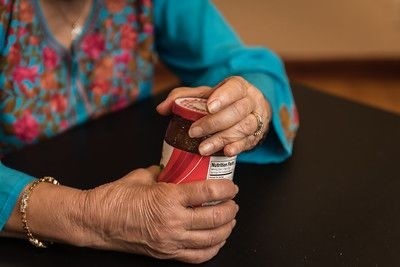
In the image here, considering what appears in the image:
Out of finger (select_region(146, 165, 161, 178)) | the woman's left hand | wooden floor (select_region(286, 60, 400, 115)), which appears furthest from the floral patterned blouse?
wooden floor (select_region(286, 60, 400, 115))

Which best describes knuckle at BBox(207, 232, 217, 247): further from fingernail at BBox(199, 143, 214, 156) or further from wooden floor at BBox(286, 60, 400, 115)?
wooden floor at BBox(286, 60, 400, 115)

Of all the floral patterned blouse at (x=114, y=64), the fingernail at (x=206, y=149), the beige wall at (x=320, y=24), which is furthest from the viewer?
the beige wall at (x=320, y=24)

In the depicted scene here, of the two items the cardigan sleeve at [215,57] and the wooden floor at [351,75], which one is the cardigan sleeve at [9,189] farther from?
the wooden floor at [351,75]

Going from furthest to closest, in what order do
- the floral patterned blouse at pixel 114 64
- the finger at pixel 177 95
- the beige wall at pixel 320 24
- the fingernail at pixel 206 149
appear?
the beige wall at pixel 320 24
the floral patterned blouse at pixel 114 64
the finger at pixel 177 95
the fingernail at pixel 206 149

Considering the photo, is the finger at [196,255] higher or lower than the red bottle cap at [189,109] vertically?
lower

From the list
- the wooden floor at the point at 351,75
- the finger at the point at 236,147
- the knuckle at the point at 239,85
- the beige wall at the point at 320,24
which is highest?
the knuckle at the point at 239,85

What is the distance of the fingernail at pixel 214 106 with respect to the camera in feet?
2.38

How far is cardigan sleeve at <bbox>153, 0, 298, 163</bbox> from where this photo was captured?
1.01m

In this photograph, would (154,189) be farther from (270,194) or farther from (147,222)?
(270,194)

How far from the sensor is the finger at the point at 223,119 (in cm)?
69

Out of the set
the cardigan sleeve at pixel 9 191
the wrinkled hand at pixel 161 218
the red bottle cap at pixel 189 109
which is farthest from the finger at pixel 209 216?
the cardigan sleeve at pixel 9 191

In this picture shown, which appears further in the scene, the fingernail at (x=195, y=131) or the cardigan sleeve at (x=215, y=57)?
the cardigan sleeve at (x=215, y=57)

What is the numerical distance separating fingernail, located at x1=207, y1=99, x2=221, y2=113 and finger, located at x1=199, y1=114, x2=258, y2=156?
1.1 inches

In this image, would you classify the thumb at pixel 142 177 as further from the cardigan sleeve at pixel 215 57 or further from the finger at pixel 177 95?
the cardigan sleeve at pixel 215 57
